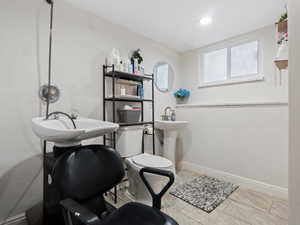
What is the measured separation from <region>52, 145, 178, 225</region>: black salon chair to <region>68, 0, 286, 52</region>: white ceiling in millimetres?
1638

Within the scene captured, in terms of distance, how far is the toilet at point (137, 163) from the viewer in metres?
1.60

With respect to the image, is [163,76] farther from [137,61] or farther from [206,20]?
[206,20]

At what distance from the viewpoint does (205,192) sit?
76.5 inches

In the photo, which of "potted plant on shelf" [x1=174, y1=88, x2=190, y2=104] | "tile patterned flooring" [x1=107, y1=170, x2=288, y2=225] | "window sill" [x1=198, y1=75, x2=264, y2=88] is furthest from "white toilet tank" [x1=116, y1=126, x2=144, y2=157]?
"window sill" [x1=198, y1=75, x2=264, y2=88]

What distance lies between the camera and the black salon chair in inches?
35.1

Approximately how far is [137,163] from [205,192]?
101cm

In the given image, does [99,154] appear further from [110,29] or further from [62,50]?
[110,29]

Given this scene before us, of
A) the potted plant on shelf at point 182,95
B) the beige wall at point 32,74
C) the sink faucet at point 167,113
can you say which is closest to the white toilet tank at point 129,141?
the beige wall at point 32,74

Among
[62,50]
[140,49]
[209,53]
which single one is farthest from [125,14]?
[209,53]

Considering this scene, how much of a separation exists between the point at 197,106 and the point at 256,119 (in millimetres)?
869

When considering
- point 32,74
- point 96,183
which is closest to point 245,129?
point 96,183

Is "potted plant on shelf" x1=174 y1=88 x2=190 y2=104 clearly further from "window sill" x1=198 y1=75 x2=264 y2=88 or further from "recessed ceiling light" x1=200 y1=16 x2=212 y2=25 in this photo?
"recessed ceiling light" x1=200 y1=16 x2=212 y2=25

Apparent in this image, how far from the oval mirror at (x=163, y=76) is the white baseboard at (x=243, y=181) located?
4.72ft

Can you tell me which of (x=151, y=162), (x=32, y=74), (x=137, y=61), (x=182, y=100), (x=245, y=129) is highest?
(x=137, y=61)
